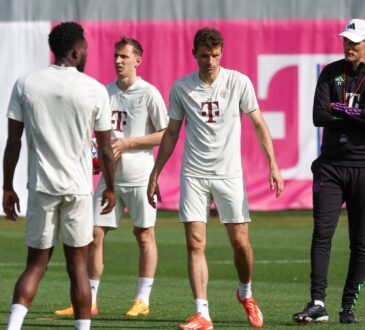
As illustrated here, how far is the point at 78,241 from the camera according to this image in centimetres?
850

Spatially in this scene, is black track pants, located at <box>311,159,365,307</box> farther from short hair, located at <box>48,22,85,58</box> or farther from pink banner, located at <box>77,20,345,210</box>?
pink banner, located at <box>77,20,345,210</box>

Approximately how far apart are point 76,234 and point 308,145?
14633 millimetres

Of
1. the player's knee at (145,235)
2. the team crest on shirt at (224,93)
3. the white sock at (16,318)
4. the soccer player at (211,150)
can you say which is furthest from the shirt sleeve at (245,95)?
the white sock at (16,318)

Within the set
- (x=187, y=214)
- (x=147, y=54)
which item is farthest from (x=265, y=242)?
(x=187, y=214)

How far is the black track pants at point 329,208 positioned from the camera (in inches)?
412

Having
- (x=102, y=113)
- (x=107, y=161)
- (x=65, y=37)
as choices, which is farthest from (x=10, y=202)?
(x=65, y=37)

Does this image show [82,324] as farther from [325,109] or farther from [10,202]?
[325,109]

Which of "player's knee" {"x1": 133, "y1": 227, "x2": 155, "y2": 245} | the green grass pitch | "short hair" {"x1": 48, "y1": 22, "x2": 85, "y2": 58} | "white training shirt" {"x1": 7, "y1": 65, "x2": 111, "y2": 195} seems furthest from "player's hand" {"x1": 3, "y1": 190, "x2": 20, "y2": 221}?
"player's knee" {"x1": 133, "y1": 227, "x2": 155, "y2": 245}

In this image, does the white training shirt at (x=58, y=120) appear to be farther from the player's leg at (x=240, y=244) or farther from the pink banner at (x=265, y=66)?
the pink banner at (x=265, y=66)

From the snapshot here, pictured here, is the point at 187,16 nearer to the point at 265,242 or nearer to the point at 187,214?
the point at 265,242

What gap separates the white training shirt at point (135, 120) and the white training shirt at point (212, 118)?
118 centimetres

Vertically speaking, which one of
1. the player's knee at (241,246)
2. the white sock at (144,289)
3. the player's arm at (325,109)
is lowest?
the white sock at (144,289)

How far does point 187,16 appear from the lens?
22859 millimetres

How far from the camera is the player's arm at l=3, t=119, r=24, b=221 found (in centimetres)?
844
